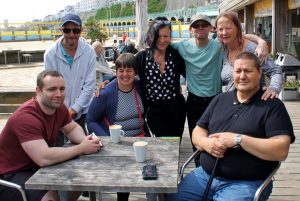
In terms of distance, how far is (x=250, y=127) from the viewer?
7.98ft

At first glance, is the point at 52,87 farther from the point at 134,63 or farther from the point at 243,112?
the point at 243,112

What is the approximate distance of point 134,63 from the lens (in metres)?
3.16

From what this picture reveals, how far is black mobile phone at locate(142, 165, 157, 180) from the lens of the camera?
7.02ft

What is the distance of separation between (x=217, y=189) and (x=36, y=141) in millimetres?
1148

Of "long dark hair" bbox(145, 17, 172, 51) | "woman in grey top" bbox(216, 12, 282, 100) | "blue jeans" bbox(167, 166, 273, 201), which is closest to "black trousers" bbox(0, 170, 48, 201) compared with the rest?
"blue jeans" bbox(167, 166, 273, 201)

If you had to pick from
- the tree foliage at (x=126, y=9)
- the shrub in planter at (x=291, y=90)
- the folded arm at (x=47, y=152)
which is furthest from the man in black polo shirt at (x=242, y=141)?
the tree foliage at (x=126, y=9)

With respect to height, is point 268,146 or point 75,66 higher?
point 75,66

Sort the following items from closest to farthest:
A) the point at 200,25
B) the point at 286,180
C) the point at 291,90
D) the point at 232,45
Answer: the point at 232,45 → the point at 200,25 → the point at 286,180 → the point at 291,90

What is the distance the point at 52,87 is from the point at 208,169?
1132 mm

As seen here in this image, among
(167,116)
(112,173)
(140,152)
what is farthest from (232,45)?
(112,173)

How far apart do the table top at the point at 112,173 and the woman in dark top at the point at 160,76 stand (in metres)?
0.69

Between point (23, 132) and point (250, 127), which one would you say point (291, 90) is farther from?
point (23, 132)

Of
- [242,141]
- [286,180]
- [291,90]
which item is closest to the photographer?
[242,141]

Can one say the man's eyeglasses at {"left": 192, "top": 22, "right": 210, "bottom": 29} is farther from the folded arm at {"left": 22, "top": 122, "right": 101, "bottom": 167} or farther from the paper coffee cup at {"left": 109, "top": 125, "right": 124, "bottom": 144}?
the folded arm at {"left": 22, "top": 122, "right": 101, "bottom": 167}
